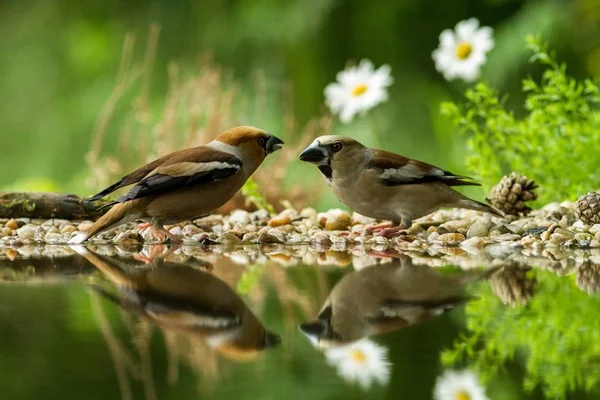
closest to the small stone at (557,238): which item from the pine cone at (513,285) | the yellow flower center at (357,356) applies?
the pine cone at (513,285)

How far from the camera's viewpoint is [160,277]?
2.41 m

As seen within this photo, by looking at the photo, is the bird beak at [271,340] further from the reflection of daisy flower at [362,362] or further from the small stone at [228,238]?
the small stone at [228,238]

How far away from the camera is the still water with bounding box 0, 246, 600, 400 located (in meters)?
1.25

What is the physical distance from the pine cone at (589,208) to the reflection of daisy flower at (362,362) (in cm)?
244

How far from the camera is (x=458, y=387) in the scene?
121cm

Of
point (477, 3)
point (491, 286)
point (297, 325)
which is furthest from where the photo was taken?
point (477, 3)

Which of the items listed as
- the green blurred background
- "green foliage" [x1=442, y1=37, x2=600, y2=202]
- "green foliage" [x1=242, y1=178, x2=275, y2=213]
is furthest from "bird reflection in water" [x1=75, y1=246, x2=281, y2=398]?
the green blurred background

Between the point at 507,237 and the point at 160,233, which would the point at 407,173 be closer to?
the point at 507,237

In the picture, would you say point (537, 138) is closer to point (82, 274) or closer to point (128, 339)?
point (82, 274)

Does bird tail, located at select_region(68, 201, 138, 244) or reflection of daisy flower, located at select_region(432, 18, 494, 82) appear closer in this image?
bird tail, located at select_region(68, 201, 138, 244)

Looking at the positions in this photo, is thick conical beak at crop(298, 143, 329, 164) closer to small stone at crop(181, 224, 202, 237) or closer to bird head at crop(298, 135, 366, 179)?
bird head at crop(298, 135, 366, 179)

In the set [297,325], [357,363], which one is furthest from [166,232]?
[357,363]

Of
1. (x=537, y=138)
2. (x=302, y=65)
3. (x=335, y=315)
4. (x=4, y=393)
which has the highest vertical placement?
(x=302, y=65)

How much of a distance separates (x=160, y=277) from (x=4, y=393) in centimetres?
119
